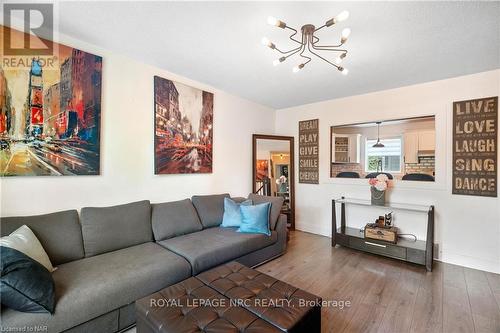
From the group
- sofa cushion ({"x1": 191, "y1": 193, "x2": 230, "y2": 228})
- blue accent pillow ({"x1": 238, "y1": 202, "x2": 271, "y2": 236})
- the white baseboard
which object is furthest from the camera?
sofa cushion ({"x1": 191, "y1": 193, "x2": 230, "y2": 228})

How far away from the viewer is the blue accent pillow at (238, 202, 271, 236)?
278cm

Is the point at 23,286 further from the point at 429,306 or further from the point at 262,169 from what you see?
the point at 262,169

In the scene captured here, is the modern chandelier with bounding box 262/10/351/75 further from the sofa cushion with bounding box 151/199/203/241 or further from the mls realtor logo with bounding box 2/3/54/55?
the sofa cushion with bounding box 151/199/203/241

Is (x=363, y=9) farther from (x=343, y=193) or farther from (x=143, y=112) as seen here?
(x=343, y=193)

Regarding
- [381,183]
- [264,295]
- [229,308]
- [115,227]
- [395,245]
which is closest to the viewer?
[229,308]

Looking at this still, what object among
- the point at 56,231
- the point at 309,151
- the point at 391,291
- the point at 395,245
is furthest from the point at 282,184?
the point at 56,231

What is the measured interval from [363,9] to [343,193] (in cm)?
280

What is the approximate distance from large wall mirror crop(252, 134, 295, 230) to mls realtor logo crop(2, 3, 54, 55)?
2953mm

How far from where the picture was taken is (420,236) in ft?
10.2

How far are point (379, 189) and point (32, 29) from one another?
427 cm

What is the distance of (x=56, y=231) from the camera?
1888 millimetres

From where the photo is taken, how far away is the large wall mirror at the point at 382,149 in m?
3.90

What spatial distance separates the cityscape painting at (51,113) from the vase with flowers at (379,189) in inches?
139

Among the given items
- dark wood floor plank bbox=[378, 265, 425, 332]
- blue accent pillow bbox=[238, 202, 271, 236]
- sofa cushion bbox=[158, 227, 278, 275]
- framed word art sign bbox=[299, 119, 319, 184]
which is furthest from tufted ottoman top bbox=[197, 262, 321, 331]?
framed word art sign bbox=[299, 119, 319, 184]
